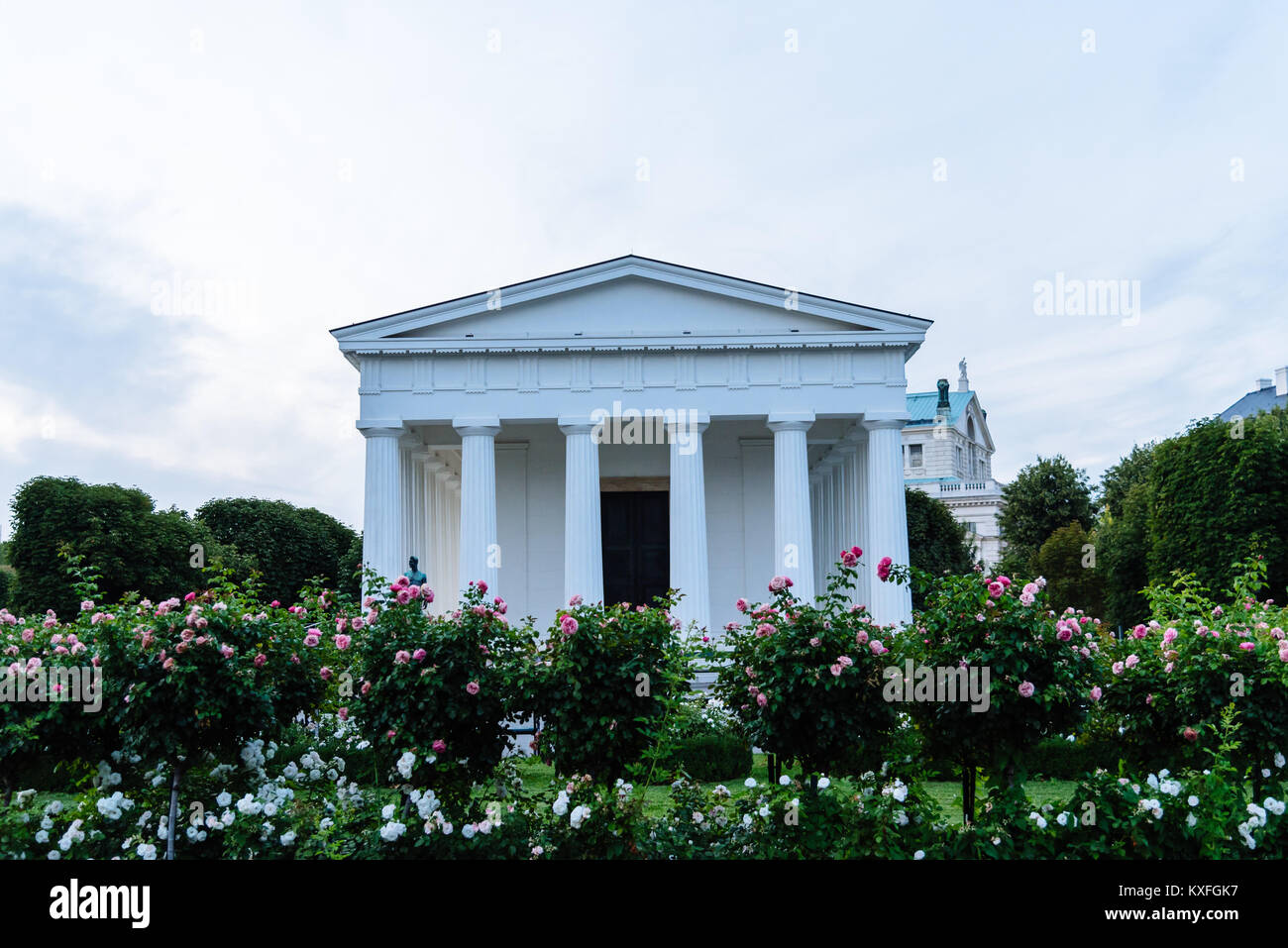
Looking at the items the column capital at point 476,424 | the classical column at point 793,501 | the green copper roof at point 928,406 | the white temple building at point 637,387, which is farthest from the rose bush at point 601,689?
the green copper roof at point 928,406

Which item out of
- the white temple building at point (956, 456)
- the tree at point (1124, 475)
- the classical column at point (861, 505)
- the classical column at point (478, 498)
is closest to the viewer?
the classical column at point (478, 498)

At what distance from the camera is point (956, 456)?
300ft

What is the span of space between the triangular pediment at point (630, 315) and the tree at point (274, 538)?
21.6m

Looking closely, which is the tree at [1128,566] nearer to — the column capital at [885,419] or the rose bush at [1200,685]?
the column capital at [885,419]

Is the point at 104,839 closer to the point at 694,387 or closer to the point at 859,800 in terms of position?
the point at 859,800

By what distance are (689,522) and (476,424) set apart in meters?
5.98

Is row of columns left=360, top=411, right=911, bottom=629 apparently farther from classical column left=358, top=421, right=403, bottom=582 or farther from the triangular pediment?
the triangular pediment

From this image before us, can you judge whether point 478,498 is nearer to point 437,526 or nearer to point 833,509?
point 437,526

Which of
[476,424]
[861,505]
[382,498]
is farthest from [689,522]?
[382,498]

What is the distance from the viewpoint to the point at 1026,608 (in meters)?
8.11

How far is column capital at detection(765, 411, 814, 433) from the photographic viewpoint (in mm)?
25000

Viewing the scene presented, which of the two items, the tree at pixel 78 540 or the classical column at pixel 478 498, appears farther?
the tree at pixel 78 540

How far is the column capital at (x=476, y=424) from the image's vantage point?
24922 millimetres
